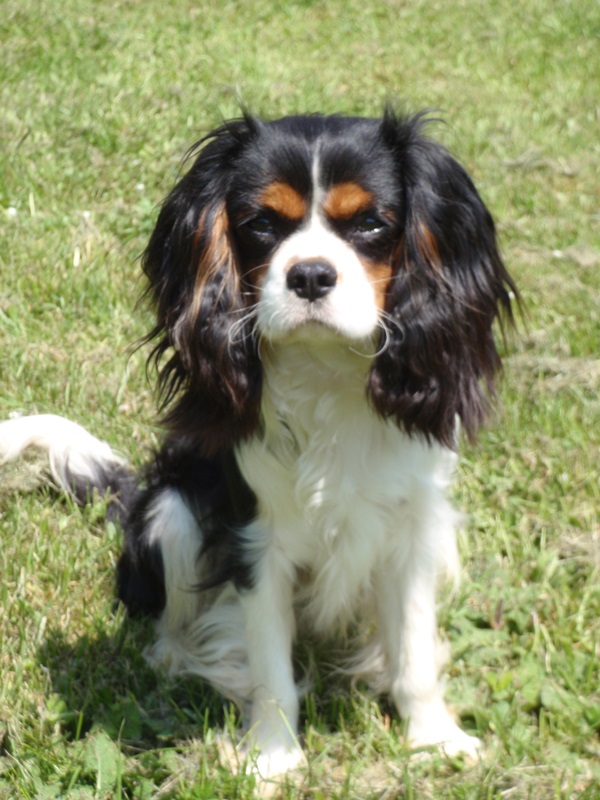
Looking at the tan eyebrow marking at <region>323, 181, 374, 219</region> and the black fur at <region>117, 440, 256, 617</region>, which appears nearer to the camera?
the tan eyebrow marking at <region>323, 181, 374, 219</region>

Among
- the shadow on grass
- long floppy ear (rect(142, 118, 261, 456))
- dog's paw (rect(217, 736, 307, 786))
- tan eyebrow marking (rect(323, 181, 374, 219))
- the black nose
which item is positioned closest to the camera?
the black nose

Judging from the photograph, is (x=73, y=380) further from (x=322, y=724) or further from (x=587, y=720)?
(x=587, y=720)

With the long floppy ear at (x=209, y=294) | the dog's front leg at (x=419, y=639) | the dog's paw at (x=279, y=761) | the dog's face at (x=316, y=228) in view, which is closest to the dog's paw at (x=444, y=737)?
the dog's front leg at (x=419, y=639)

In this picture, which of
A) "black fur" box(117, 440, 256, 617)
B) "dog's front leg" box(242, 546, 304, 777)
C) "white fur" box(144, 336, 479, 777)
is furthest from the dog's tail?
"dog's front leg" box(242, 546, 304, 777)

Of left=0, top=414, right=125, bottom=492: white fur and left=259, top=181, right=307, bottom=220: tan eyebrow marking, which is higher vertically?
left=259, top=181, right=307, bottom=220: tan eyebrow marking

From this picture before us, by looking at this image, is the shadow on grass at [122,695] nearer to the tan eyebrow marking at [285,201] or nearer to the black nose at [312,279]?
the black nose at [312,279]

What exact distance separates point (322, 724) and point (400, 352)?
1086 millimetres

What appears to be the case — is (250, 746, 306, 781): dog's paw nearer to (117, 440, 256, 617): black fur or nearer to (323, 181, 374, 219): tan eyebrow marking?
(117, 440, 256, 617): black fur

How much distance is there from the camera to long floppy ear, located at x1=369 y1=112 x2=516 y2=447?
2.31 m

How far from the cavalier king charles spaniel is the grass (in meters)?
0.19

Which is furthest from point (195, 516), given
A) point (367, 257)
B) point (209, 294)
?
point (367, 257)

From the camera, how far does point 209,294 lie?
239 centimetres

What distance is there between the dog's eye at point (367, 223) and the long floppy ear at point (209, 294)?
0.29m

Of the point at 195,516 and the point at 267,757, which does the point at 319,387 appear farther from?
the point at 267,757
